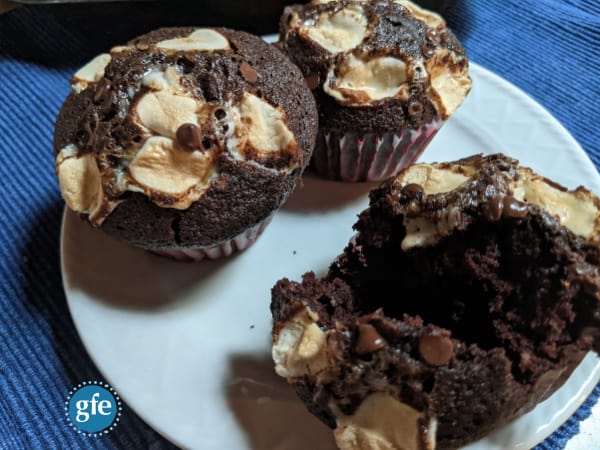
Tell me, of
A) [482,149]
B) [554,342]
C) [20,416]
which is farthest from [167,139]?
[482,149]

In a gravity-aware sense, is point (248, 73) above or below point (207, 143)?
above

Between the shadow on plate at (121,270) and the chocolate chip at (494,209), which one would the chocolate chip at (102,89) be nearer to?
the shadow on plate at (121,270)

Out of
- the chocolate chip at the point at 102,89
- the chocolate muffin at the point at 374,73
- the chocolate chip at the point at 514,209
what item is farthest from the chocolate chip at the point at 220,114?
the chocolate chip at the point at 514,209

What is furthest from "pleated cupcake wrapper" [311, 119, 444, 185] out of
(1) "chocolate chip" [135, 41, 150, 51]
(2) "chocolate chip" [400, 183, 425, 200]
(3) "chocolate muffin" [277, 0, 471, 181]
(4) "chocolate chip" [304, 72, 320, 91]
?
(1) "chocolate chip" [135, 41, 150, 51]

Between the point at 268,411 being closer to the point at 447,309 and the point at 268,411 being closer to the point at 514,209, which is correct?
→ the point at 447,309

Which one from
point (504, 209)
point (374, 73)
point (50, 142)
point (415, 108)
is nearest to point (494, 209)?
point (504, 209)
